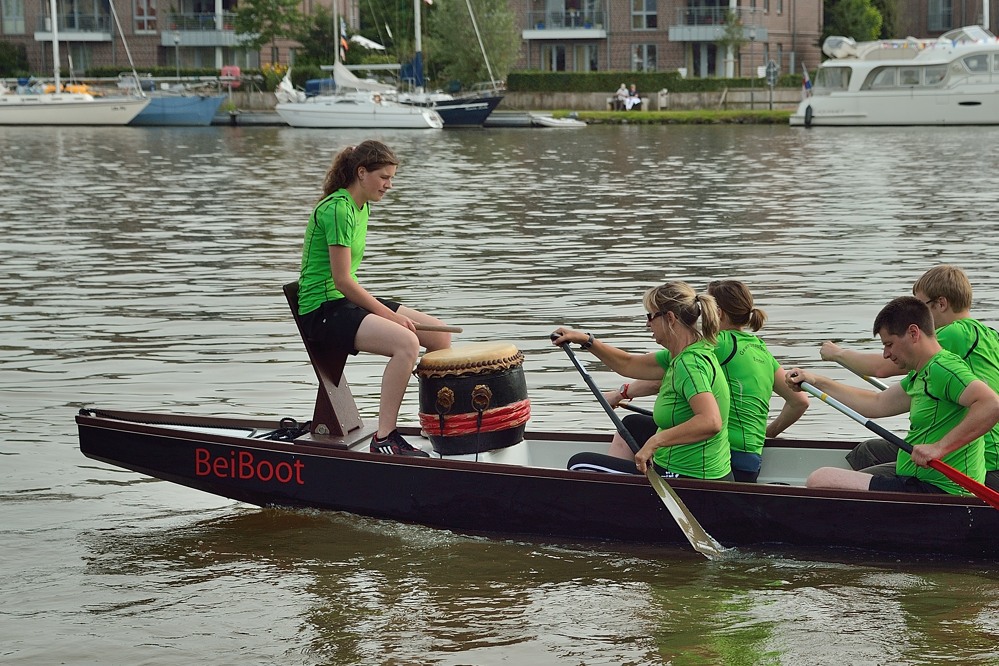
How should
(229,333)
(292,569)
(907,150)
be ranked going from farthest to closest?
(907,150), (229,333), (292,569)

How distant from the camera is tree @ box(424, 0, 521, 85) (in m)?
63.2

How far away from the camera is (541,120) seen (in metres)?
57.8

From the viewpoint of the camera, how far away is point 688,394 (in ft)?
21.9

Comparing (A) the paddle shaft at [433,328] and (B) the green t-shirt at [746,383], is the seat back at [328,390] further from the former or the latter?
(B) the green t-shirt at [746,383]

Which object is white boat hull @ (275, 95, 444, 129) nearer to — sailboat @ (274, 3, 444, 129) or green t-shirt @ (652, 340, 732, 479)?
sailboat @ (274, 3, 444, 129)

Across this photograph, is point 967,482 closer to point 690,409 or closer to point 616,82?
point 690,409

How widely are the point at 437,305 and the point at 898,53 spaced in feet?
145

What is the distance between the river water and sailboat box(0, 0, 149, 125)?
31.5m

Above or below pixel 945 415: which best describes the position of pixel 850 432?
below

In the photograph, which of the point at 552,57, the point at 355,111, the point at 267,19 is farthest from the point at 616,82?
the point at 267,19

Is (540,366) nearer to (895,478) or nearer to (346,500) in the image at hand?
(346,500)

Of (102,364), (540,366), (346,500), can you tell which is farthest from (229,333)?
(346,500)

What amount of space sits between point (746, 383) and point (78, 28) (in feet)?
242

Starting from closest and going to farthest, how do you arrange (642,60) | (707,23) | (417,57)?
(417,57) → (707,23) → (642,60)
